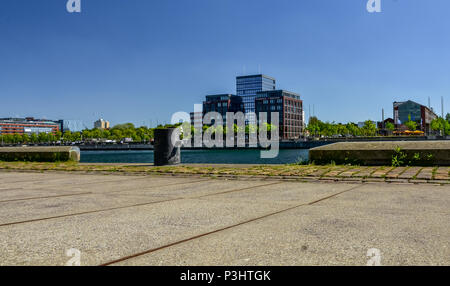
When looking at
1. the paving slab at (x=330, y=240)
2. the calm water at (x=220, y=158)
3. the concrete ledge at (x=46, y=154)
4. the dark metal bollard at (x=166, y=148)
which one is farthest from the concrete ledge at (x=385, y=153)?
the calm water at (x=220, y=158)

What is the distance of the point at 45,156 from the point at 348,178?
52.1 ft

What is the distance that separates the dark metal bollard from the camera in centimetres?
1507

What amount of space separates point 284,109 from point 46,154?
167315mm

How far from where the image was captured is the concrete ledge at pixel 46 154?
723 inches

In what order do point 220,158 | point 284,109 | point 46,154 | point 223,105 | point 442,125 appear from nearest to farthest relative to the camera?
point 46,154 → point 220,158 → point 442,125 → point 284,109 → point 223,105

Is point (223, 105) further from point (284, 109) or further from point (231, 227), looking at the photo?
point (231, 227)

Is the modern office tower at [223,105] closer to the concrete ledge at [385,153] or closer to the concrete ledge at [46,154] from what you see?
the concrete ledge at [46,154]

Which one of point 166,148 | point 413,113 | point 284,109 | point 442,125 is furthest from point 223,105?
point 166,148

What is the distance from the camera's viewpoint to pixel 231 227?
431cm

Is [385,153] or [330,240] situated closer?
[330,240]
